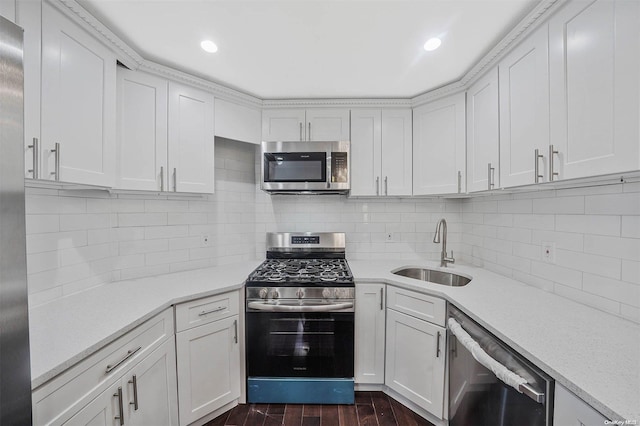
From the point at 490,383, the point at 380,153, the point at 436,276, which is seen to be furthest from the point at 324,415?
the point at 380,153

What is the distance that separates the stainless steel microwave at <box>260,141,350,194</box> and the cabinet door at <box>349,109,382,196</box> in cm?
12

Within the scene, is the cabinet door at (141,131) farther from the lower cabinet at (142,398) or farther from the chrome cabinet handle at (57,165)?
the lower cabinet at (142,398)

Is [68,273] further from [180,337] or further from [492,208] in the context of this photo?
[492,208]

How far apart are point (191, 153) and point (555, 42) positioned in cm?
221

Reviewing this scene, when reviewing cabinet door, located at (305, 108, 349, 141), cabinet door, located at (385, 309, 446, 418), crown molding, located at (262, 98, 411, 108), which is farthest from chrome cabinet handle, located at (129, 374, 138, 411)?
crown molding, located at (262, 98, 411, 108)

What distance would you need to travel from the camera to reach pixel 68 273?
4.79ft

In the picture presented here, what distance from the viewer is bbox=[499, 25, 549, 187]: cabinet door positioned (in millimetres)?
1209

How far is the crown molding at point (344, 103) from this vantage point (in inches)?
86.0

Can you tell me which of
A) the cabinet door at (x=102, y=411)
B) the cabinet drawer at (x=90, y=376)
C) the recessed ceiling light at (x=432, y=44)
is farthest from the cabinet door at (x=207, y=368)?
the recessed ceiling light at (x=432, y=44)

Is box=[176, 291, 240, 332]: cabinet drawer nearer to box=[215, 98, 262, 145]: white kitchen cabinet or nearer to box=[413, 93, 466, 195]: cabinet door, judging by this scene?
box=[215, 98, 262, 145]: white kitchen cabinet

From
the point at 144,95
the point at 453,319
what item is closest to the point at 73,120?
the point at 144,95

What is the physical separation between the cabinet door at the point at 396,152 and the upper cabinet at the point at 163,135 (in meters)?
1.47

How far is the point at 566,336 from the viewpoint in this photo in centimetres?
97

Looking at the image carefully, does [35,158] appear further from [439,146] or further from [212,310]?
[439,146]
